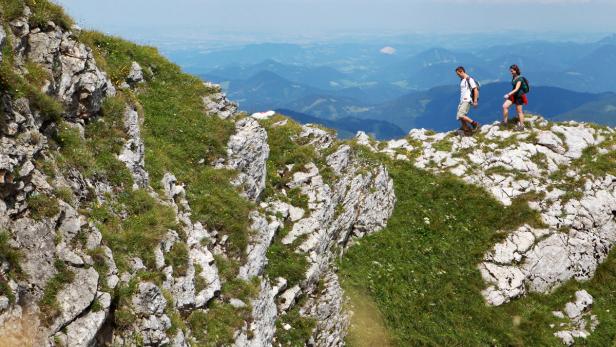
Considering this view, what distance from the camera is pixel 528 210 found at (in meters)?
24.7

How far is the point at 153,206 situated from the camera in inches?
587

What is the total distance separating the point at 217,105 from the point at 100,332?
1638cm

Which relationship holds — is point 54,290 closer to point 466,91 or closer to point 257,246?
point 257,246

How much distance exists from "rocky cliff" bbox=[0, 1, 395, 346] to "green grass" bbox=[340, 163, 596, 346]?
5.53 ft

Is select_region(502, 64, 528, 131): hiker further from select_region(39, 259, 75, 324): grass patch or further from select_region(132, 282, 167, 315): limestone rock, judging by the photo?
select_region(39, 259, 75, 324): grass patch

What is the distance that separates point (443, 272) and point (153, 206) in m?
15.5

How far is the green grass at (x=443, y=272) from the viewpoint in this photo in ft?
63.6

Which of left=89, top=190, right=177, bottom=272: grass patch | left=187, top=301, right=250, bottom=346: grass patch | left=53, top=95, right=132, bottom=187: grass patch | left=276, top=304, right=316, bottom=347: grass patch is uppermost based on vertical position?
left=53, top=95, right=132, bottom=187: grass patch

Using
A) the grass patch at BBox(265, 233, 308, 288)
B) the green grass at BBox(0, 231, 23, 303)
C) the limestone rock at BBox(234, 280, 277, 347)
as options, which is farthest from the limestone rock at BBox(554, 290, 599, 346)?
the green grass at BBox(0, 231, 23, 303)

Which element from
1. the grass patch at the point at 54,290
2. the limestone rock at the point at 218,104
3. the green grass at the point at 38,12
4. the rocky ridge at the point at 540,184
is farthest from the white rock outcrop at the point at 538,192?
the green grass at the point at 38,12

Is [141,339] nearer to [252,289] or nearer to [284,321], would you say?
[252,289]

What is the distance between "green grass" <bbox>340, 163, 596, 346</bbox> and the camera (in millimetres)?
19391

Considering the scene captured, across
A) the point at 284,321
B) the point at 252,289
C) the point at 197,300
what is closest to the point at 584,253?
the point at 284,321

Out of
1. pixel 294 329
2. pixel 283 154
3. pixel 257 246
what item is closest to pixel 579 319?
pixel 294 329
